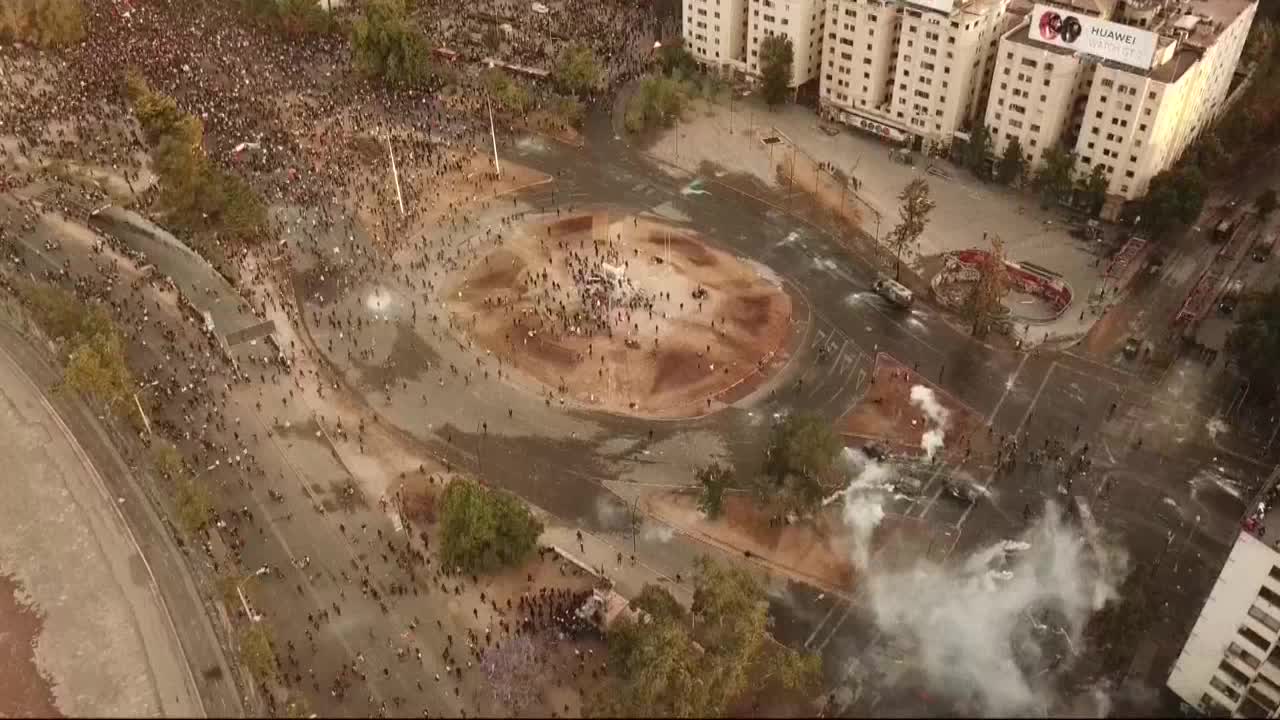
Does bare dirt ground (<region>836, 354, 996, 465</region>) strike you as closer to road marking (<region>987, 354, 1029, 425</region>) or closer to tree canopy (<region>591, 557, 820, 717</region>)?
road marking (<region>987, 354, 1029, 425</region>)

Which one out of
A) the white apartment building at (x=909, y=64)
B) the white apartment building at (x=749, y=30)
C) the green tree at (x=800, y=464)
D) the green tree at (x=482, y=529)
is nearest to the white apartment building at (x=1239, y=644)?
the green tree at (x=800, y=464)

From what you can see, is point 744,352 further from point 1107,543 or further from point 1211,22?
point 1211,22

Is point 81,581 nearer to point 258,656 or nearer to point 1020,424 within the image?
point 258,656

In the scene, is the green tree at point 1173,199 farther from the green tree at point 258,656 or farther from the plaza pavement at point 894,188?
the green tree at point 258,656

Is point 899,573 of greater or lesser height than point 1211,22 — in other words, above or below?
below

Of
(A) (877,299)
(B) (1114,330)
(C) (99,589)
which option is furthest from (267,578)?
(B) (1114,330)

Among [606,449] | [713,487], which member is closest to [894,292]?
[713,487]
